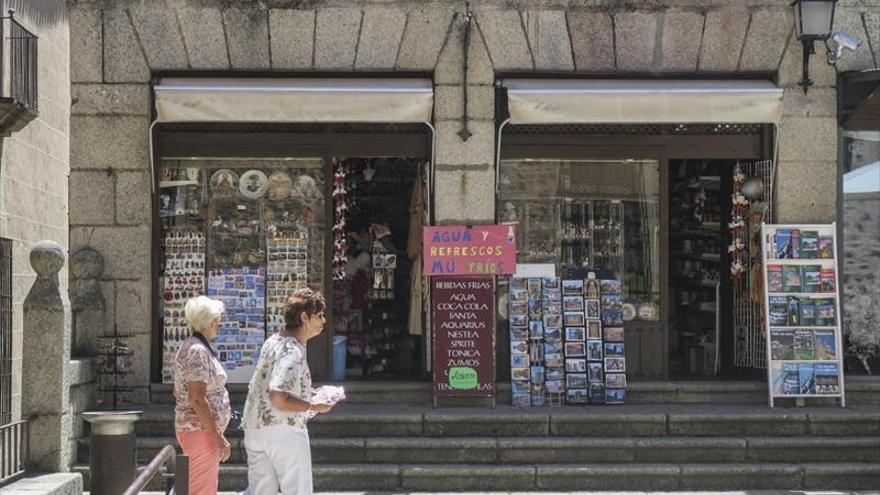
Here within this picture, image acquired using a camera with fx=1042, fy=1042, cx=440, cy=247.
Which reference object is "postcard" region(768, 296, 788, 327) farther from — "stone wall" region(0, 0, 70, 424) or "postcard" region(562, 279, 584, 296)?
"stone wall" region(0, 0, 70, 424)

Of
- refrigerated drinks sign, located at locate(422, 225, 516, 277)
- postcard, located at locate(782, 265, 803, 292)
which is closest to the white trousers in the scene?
refrigerated drinks sign, located at locate(422, 225, 516, 277)

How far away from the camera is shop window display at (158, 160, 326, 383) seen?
10781 mm

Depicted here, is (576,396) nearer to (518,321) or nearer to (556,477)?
(518,321)

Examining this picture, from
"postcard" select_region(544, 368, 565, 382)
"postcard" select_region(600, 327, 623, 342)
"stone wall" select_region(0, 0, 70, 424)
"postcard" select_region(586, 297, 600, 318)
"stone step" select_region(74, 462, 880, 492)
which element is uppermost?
"stone wall" select_region(0, 0, 70, 424)

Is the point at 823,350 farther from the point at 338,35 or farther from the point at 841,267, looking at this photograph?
the point at 338,35

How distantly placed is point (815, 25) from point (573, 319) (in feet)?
12.3

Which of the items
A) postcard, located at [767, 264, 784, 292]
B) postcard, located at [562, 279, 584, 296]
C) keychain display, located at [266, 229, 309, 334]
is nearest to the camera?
postcard, located at [767, 264, 784, 292]

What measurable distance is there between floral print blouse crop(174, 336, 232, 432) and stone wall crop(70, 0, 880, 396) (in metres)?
3.87

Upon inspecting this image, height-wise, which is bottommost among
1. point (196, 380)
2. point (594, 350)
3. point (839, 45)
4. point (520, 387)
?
point (520, 387)

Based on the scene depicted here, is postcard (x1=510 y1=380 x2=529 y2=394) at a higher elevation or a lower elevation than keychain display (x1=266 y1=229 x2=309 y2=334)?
lower

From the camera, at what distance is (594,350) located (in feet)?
34.6

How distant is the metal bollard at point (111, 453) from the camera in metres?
6.48

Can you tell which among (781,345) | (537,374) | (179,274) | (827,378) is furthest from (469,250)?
(827,378)

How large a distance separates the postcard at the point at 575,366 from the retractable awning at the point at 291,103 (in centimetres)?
284
